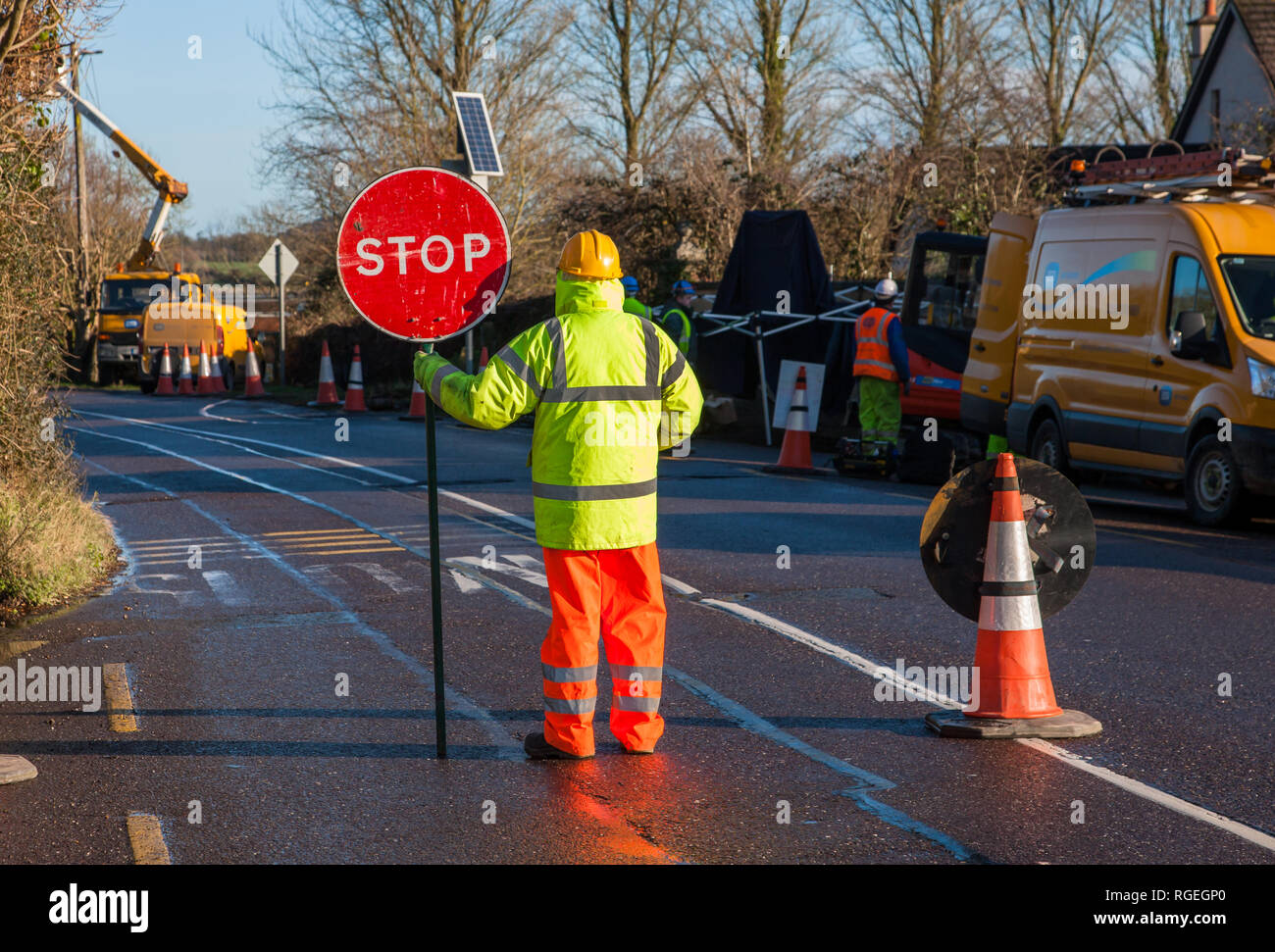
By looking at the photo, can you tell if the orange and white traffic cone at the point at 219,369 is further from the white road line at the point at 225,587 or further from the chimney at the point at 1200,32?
the chimney at the point at 1200,32

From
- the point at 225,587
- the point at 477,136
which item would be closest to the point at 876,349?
the point at 225,587

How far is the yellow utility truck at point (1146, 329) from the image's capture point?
11711 millimetres

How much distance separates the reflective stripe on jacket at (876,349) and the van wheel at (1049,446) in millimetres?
1652

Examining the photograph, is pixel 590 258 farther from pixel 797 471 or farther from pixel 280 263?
pixel 280 263

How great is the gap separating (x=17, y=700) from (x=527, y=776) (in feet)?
8.73

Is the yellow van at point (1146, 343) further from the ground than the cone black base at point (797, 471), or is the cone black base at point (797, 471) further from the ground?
the yellow van at point (1146, 343)

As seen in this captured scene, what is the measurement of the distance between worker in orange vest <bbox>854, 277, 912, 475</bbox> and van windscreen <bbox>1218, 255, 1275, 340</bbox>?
12.5ft

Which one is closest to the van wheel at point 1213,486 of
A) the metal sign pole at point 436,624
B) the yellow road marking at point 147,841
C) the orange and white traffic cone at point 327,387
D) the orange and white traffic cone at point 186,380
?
the metal sign pole at point 436,624

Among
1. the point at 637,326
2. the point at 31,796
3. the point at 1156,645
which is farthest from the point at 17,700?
the point at 1156,645

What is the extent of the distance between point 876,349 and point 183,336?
74.6 ft

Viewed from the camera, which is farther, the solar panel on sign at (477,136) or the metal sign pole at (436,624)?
the solar panel on sign at (477,136)

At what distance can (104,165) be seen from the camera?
191 feet

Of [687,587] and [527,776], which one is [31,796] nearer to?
[527,776]
